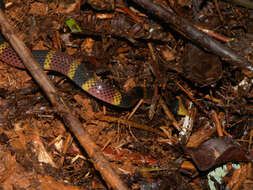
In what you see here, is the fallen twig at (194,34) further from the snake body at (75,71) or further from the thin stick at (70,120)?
the thin stick at (70,120)

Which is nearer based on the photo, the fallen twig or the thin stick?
the thin stick

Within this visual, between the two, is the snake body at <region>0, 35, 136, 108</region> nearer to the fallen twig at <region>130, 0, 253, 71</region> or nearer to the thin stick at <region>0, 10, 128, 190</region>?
the thin stick at <region>0, 10, 128, 190</region>

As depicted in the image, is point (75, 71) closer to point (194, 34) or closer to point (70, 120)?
point (70, 120)

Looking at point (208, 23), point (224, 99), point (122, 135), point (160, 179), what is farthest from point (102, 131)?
point (208, 23)

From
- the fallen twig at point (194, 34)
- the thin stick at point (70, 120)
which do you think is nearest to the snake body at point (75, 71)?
the thin stick at point (70, 120)

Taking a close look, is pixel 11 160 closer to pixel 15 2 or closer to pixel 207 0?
pixel 15 2

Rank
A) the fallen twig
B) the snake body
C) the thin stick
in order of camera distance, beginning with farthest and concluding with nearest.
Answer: the snake body → the fallen twig → the thin stick

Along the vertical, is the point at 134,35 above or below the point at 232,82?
above

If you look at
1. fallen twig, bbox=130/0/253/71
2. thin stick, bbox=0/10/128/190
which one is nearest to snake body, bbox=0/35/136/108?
thin stick, bbox=0/10/128/190
